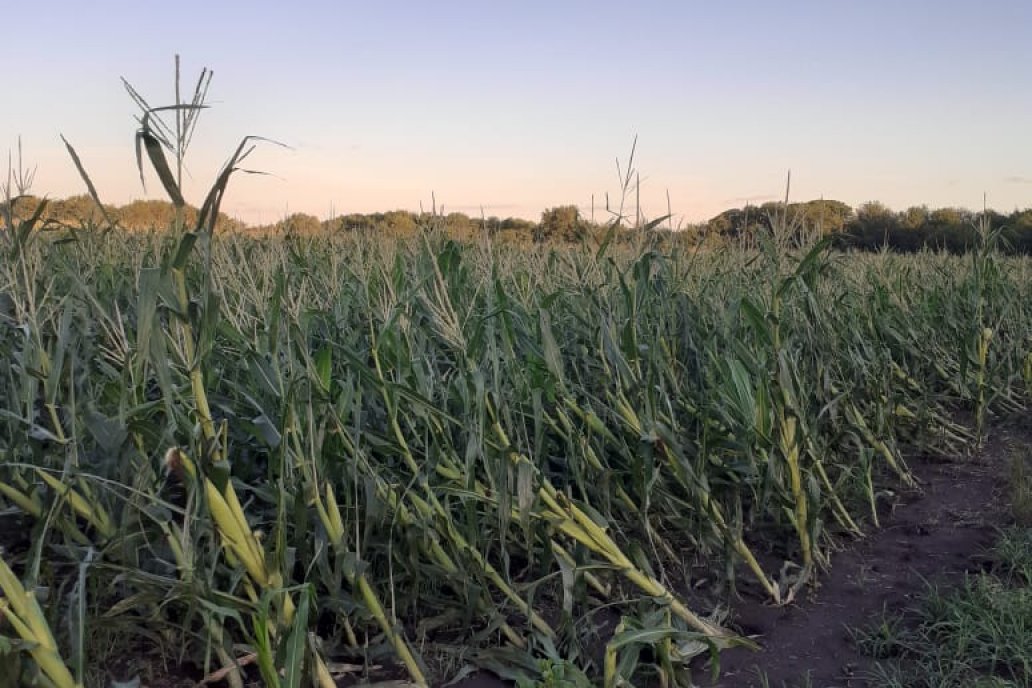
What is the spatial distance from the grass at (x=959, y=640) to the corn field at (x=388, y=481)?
0.33m

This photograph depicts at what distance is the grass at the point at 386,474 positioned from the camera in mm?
1804

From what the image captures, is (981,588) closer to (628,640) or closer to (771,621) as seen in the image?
(771,621)

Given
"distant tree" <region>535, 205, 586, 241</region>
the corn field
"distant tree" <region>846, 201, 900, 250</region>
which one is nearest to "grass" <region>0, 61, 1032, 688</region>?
the corn field

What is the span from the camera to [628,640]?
1.92 m

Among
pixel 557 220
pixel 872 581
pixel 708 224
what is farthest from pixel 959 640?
pixel 557 220

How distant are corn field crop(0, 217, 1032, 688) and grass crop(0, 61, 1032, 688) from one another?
0.01 metres

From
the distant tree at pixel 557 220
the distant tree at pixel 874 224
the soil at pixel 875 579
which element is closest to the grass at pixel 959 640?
the soil at pixel 875 579

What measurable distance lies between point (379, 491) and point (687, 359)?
1.73 m

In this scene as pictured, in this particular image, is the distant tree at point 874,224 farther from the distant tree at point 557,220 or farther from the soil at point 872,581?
the soil at point 872,581

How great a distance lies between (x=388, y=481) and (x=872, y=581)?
1.71 meters

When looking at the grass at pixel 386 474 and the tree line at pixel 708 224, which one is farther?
the tree line at pixel 708 224

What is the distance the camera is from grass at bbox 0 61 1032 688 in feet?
5.92

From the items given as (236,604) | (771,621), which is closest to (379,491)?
(236,604)

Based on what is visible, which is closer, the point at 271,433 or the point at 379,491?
the point at 271,433
